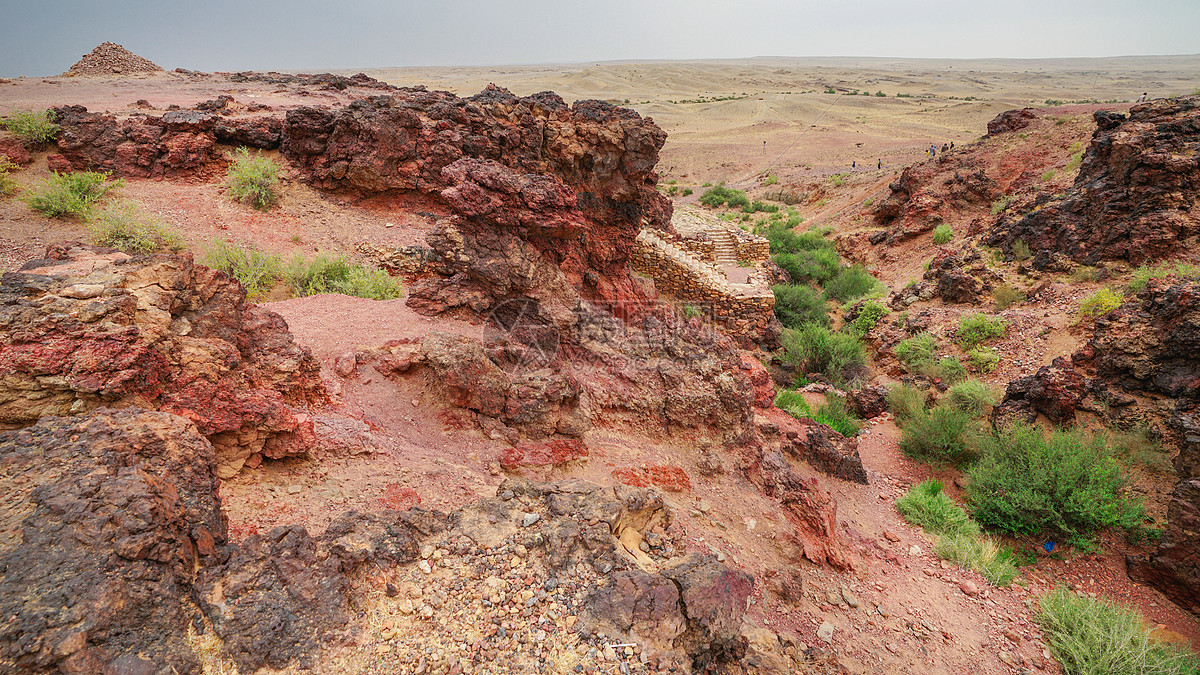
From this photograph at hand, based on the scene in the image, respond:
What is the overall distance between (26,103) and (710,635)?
23126 mm

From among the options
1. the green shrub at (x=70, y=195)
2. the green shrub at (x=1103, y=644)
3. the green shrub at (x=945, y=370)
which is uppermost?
the green shrub at (x=70, y=195)

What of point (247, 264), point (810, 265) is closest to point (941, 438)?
point (810, 265)

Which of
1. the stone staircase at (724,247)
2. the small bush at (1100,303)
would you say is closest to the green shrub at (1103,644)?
the small bush at (1100,303)

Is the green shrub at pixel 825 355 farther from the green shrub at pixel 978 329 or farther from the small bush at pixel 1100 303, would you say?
the small bush at pixel 1100 303

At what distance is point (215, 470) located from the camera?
2400 mm

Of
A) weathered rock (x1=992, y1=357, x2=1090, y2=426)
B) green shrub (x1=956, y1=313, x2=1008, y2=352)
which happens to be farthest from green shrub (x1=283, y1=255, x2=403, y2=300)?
green shrub (x1=956, y1=313, x2=1008, y2=352)

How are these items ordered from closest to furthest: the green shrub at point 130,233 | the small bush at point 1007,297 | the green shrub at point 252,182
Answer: the green shrub at point 130,233
the green shrub at point 252,182
the small bush at point 1007,297

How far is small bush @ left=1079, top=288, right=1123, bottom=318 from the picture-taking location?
29.3 ft

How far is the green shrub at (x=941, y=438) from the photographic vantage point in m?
7.41

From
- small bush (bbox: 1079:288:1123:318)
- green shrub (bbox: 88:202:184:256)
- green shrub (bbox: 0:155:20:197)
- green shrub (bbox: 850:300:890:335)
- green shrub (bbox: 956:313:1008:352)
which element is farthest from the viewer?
green shrub (bbox: 850:300:890:335)

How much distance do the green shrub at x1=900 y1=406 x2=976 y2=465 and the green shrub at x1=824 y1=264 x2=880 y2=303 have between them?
7.64 metres

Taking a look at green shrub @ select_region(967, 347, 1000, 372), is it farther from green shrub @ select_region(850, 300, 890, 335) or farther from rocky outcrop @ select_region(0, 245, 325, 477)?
rocky outcrop @ select_region(0, 245, 325, 477)

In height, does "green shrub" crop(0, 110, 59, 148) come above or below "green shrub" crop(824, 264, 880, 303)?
above

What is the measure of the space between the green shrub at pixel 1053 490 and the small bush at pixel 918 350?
4.18m
